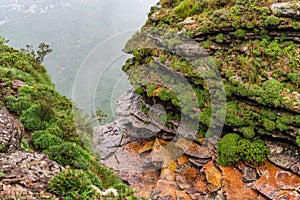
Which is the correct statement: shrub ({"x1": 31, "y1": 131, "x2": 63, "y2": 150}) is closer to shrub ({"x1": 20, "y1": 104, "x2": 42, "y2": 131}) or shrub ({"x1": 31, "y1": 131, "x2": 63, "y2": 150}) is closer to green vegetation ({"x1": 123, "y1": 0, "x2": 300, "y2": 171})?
shrub ({"x1": 20, "y1": 104, "x2": 42, "y2": 131})

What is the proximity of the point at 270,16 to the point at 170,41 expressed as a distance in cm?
560

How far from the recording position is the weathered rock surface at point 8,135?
6.12m

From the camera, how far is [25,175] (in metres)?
5.11

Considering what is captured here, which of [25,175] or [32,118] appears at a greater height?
[32,118]

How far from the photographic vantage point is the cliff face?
12.0 m

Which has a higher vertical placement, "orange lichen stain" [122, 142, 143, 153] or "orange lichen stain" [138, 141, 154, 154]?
"orange lichen stain" [122, 142, 143, 153]

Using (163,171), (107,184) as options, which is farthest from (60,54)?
(107,184)

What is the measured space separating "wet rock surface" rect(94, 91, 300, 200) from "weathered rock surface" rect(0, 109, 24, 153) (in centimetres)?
853

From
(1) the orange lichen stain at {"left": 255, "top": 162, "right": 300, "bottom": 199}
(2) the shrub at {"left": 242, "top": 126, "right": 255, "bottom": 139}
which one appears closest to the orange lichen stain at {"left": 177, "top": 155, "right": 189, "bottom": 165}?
(2) the shrub at {"left": 242, "top": 126, "right": 255, "bottom": 139}

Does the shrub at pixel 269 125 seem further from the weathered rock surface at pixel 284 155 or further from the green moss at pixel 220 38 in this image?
the green moss at pixel 220 38

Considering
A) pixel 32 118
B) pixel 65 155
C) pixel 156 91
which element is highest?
pixel 156 91

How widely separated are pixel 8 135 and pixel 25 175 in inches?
72.6

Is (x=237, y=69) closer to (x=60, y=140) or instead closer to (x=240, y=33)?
(x=240, y=33)

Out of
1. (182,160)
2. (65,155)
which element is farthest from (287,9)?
(65,155)
